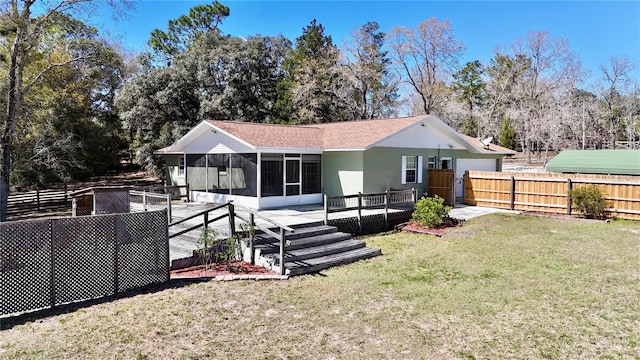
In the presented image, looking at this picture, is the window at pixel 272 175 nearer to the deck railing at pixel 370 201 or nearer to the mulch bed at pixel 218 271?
the deck railing at pixel 370 201

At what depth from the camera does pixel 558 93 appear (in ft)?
125

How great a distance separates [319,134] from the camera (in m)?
18.0

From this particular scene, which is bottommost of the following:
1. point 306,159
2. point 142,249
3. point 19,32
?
point 142,249

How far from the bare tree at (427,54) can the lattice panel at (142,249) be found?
30539 millimetres

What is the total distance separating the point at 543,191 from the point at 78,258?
1616 centimetres

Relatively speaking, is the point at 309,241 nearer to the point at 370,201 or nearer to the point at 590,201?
the point at 370,201

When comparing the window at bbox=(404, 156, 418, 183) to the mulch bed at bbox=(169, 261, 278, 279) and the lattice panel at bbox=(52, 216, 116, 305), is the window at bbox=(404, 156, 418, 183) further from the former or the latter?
the lattice panel at bbox=(52, 216, 116, 305)

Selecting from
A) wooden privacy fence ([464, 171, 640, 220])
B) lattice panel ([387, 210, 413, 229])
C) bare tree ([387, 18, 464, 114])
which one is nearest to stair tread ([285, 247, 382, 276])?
lattice panel ([387, 210, 413, 229])

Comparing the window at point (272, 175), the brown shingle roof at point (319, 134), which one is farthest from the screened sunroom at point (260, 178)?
the brown shingle roof at point (319, 134)

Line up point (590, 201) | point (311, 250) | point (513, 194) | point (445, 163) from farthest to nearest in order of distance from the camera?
point (445, 163) < point (513, 194) < point (590, 201) < point (311, 250)

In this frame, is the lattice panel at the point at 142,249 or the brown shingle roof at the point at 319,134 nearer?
the lattice panel at the point at 142,249

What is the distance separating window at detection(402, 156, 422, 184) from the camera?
1681 centimetres

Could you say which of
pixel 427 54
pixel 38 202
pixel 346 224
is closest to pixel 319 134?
pixel 346 224

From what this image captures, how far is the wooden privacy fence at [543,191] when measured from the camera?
1416 centimetres
